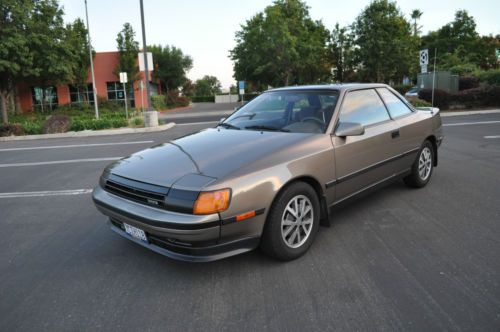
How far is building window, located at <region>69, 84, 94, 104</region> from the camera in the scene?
33969 millimetres

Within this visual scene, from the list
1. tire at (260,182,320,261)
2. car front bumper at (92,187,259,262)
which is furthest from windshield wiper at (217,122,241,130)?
car front bumper at (92,187,259,262)

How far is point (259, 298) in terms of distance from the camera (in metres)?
2.73

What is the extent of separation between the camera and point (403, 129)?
4.57 meters

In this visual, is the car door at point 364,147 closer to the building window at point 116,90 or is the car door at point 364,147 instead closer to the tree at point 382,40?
the tree at point 382,40

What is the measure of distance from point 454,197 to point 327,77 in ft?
127

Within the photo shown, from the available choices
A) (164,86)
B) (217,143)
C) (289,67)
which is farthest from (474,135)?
(164,86)

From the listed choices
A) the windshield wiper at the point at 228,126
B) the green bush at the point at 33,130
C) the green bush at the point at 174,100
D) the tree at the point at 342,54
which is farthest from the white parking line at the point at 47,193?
the green bush at the point at 174,100

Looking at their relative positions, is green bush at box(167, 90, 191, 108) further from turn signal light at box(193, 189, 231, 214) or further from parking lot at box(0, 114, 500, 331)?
turn signal light at box(193, 189, 231, 214)

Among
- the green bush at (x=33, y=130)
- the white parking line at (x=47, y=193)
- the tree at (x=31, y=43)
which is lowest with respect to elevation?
the white parking line at (x=47, y=193)

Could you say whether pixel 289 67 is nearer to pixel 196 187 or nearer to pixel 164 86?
pixel 164 86

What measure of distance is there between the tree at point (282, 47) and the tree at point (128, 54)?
1030cm

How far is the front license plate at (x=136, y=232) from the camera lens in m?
3.02

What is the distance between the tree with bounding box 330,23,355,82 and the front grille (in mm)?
35208

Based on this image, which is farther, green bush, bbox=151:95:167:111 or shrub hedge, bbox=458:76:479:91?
green bush, bbox=151:95:167:111
